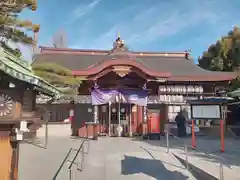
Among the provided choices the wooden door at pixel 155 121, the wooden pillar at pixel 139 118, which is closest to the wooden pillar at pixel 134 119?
the wooden pillar at pixel 139 118

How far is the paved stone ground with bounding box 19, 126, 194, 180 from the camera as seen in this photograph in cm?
765

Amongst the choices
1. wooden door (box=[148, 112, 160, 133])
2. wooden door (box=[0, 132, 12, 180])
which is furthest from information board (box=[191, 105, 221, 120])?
wooden door (box=[0, 132, 12, 180])

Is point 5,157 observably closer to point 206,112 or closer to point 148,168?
point 148,168

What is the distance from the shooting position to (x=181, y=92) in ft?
57.7

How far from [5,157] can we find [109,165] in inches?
207

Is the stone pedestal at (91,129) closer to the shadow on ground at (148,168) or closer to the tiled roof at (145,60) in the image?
the tiled roof at (145,60)

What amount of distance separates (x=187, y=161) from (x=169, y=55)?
16.6 m

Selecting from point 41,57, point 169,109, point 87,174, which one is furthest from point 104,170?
point 41,57

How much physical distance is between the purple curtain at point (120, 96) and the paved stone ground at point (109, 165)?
505 cm

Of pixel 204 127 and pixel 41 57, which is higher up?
pixel 41 57

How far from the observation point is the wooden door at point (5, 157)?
393cm

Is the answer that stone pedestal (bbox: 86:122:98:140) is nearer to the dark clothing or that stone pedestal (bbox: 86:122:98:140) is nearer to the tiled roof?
the tiled roof

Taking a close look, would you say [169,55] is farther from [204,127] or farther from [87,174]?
[87,174]

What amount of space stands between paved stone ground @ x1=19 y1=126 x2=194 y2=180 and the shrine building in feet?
17.3
